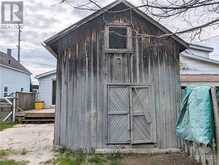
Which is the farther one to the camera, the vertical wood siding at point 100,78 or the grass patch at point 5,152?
the vertical wood siding at point 100,78

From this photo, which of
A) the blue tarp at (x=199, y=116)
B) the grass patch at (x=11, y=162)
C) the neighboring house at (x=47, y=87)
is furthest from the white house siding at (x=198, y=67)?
the grass patch at (x=11, y=162)

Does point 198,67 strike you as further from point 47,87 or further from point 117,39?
point 47,87

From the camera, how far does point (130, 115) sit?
23.1 feet

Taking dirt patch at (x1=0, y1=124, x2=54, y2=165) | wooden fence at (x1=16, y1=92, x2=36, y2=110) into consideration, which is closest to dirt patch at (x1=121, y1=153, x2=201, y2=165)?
dirt patch at (x1=0, y1=124, x2=54, y2=165)

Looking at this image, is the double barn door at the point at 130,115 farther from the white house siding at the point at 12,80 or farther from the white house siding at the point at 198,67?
the white house siding at the point at 12,80

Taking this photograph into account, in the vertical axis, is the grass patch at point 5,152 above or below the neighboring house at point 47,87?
below

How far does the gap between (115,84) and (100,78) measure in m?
0.48

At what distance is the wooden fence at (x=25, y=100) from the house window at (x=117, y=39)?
29.3ft

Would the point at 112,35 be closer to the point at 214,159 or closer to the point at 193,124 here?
the point at 193,124

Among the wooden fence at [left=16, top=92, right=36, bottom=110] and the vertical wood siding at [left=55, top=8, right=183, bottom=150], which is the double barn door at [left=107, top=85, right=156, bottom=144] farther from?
the wooden fence at [left=16, top=92, right=36, bottom=110]

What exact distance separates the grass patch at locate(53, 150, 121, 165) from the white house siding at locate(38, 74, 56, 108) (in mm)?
11322

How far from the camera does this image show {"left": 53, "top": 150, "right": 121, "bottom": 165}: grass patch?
593cm

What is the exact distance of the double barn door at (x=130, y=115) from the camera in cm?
696

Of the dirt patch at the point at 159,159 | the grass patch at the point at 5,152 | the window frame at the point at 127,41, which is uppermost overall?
the window frame at the point at 127,41
